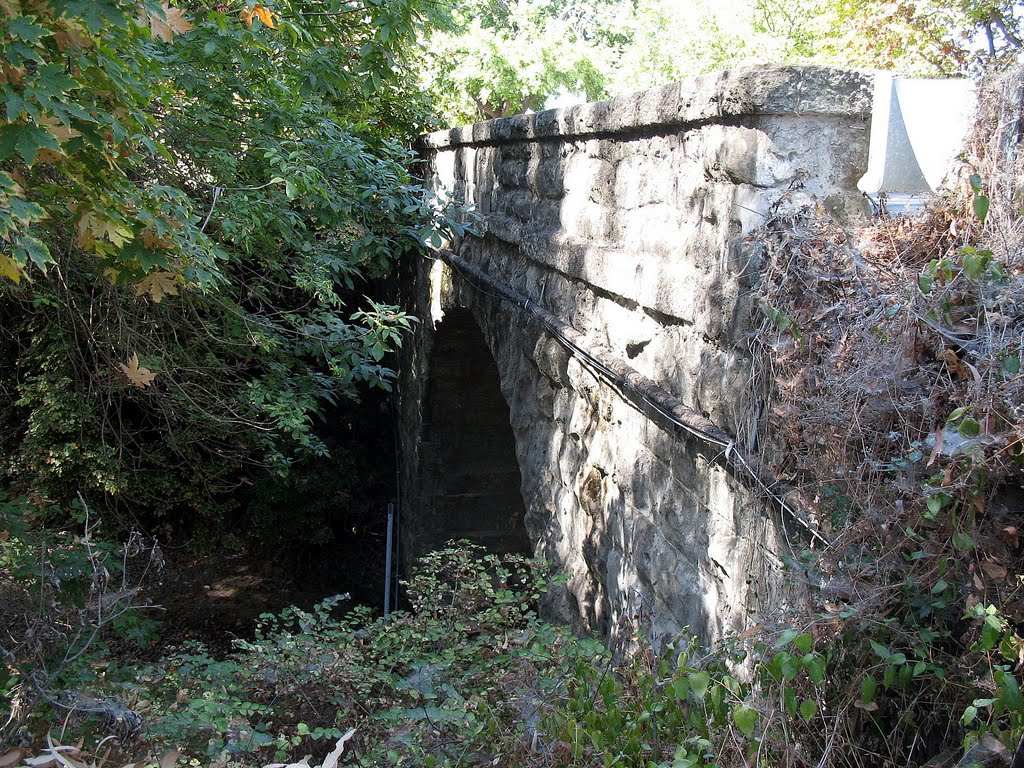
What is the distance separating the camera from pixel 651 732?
1.96m

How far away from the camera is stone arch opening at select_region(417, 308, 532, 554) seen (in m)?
7.48

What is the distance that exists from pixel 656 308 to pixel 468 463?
5.35 meters

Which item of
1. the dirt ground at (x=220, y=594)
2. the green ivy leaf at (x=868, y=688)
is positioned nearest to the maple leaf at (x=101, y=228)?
the green ivy leaf at (x=868, y=688)

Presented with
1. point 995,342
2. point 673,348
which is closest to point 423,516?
point 673,348

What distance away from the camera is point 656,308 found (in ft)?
9.34

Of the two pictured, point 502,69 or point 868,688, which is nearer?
point 868,688

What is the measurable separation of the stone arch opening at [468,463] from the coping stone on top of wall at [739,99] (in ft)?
13.6

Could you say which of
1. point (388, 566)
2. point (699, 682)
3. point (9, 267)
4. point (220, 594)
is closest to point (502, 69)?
point (388, 566)

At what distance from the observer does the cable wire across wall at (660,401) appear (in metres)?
2.20

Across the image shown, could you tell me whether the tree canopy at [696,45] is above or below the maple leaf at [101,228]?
above

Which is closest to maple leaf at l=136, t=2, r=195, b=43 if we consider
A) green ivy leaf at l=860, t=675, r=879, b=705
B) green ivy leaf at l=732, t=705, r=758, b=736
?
green ivy leaf at l=732, t=705, r=758, b=736

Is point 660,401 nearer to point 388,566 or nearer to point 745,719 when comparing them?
point 745,719

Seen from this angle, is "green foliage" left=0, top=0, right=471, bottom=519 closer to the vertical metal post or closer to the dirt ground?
the dirt ground

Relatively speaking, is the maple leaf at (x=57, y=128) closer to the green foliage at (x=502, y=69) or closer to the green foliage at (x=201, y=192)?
the green foliage at (x=201, y=192)
